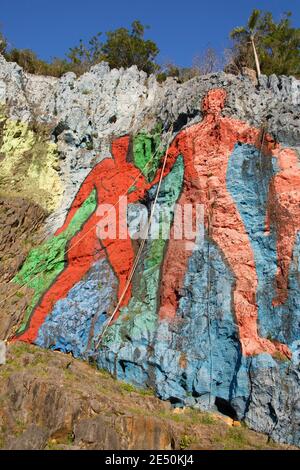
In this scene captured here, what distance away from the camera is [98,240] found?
1316 cm

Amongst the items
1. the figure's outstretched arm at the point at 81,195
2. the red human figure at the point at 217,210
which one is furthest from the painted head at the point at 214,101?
the figure's outstretched arm at the point at 81,195

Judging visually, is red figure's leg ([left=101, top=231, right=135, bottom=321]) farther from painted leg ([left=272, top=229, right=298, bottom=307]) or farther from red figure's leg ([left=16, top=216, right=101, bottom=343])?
painted leg ([left=272, top=229, right=298, bottom=307])

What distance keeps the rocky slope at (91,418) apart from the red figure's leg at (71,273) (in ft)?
4.34

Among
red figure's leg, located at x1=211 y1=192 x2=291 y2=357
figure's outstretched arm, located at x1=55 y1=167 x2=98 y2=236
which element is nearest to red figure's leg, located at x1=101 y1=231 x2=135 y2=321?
figure's outstretched arm, located at x1=55 y1=167 x2=98 y2=236

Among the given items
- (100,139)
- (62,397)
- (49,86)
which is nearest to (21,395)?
(62,397)

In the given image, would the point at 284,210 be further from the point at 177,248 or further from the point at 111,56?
the point at 111,56

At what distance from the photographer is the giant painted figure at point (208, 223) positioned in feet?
36.5

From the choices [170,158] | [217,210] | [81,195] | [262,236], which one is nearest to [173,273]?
[217,210]

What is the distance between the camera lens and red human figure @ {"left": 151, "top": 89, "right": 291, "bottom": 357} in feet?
35.5

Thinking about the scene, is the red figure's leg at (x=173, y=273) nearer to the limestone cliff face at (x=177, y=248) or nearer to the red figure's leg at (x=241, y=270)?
the limestone cliff face at (x=177, y=248)

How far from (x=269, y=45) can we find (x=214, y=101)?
29.5 ft

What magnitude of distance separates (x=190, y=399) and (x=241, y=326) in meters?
1.93

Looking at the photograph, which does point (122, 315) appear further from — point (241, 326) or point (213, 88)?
point (213, 88)

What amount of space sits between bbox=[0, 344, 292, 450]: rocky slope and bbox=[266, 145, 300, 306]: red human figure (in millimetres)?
3230
